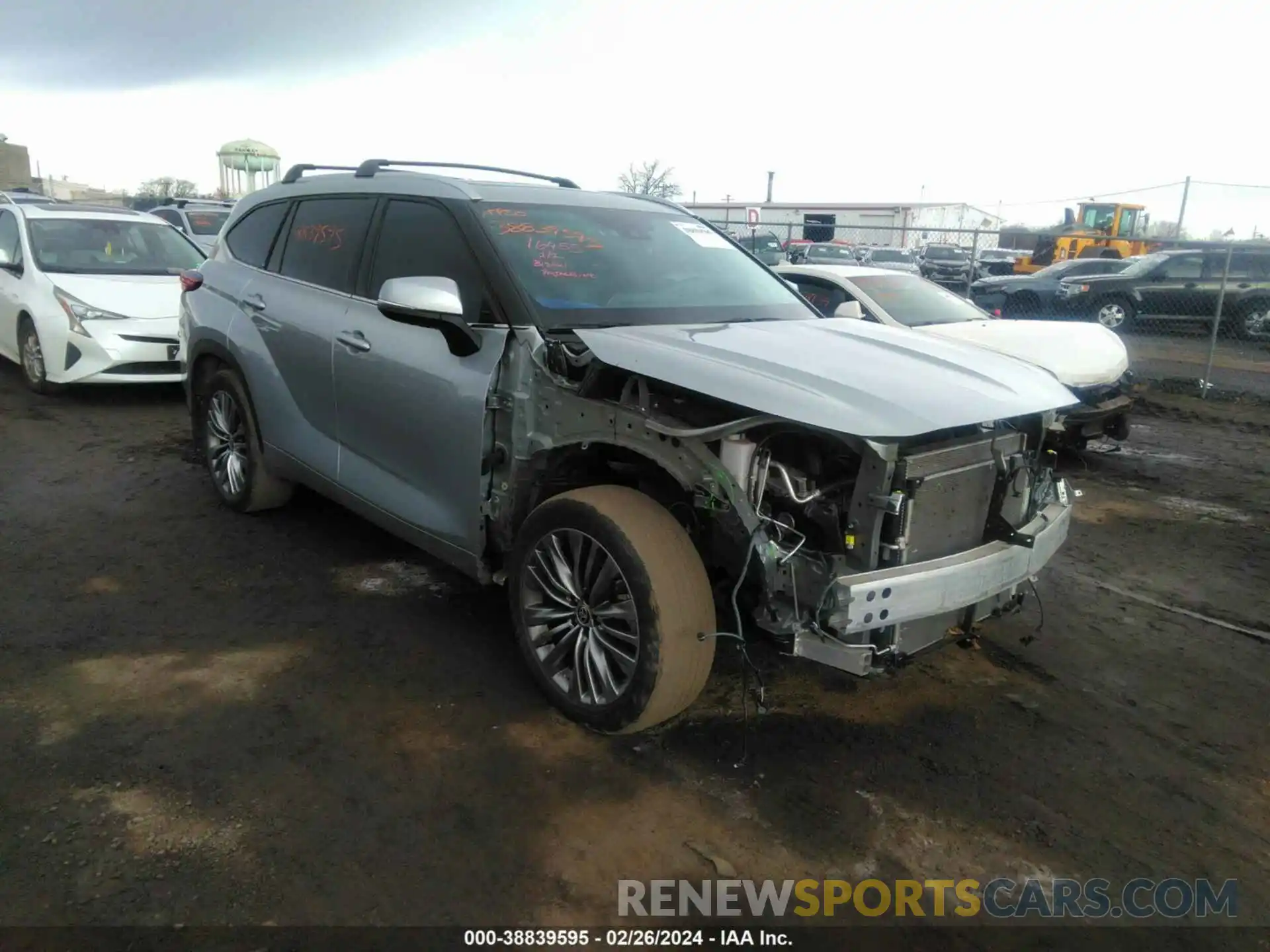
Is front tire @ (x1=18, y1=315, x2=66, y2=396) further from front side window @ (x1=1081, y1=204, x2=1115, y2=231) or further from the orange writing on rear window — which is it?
front side window @ (x1=1081, y1=204, x2=1115, y2=231)

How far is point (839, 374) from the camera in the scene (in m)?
2.97

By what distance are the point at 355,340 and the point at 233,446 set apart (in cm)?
174

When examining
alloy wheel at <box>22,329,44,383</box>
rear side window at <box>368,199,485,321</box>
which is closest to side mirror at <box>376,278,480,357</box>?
rear side window at <box>368,199,485,321</box>

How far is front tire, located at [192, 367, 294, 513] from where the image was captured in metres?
5.07

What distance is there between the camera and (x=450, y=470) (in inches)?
145

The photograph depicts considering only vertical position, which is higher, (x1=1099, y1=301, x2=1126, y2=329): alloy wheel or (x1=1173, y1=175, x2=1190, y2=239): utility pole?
(x1=1173, y1=175, x2=1190, y2=239): utility pole

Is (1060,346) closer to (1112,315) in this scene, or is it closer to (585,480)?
(585,480)

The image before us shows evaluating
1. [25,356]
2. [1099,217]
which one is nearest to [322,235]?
[25,356]

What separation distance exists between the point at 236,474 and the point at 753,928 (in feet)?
13.5

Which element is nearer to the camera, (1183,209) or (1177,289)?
(1177,289)

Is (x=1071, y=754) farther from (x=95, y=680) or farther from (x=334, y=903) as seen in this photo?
(x=95, y=680)

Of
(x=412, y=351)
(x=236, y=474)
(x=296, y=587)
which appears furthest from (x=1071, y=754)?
(x=236, y=474)
